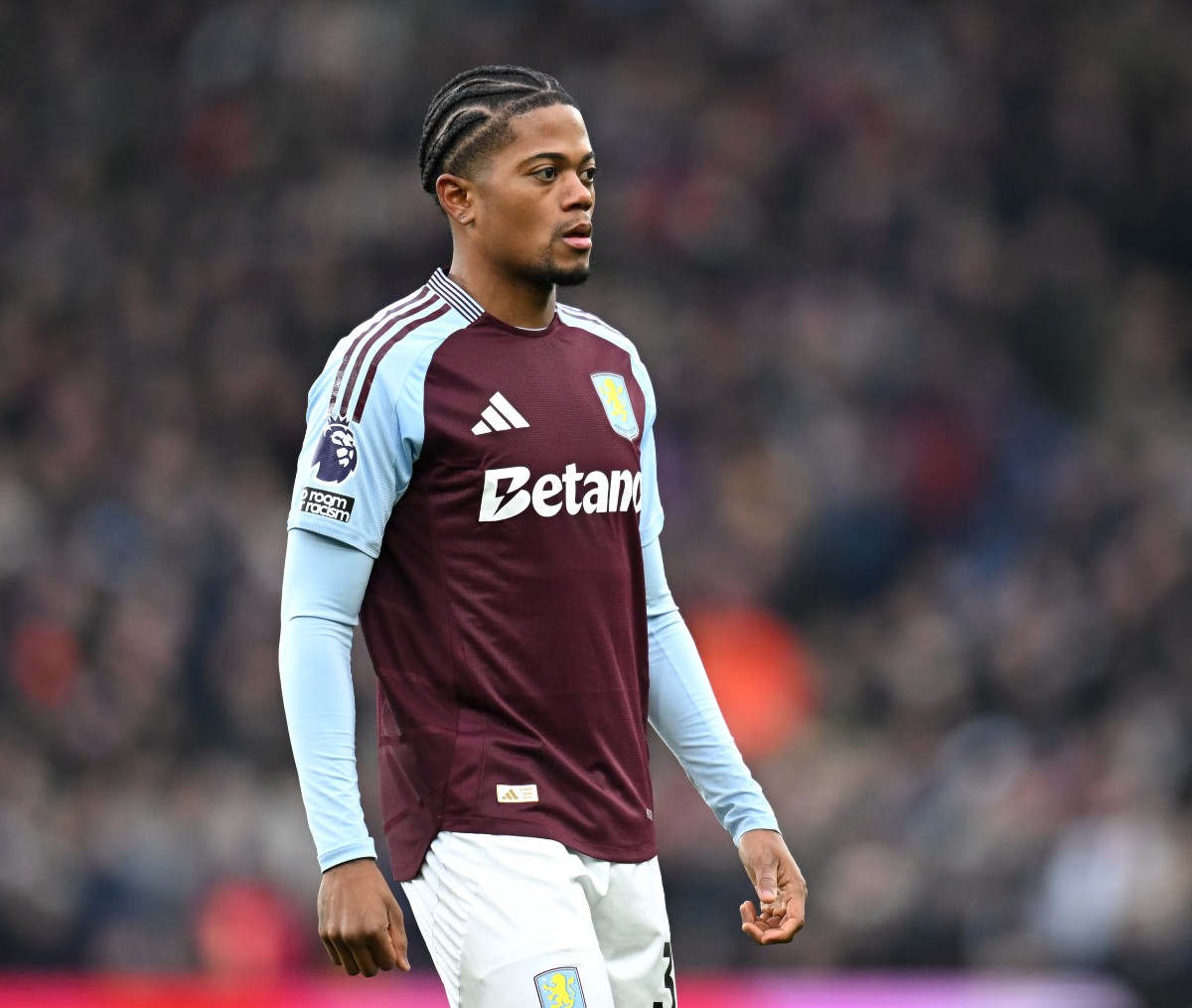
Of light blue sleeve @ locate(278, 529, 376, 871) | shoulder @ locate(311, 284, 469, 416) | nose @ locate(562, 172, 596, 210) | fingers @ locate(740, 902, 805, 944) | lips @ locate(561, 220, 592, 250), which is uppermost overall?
nose @ locate(562, 172, 596, 210)

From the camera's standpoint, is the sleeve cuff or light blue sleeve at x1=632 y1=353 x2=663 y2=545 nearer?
the sleeve cuff

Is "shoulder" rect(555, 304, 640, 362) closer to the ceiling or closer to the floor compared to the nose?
closer to the floor

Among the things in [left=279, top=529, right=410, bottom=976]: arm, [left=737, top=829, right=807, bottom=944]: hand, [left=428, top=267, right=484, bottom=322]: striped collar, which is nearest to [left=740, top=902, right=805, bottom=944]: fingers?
[left=737, top=829, right=807, bottom=944]: hand

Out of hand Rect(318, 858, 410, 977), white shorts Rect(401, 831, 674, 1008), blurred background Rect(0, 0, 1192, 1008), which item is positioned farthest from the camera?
blurred background Rect(0, 0, 1192, 1008)

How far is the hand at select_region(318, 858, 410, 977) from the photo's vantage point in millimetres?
3164

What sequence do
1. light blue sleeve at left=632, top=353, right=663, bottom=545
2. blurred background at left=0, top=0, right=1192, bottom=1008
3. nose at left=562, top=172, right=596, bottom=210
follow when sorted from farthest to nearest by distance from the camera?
1. blurred background at left=0, top=0, right=1192, bottom=1008
2. light blue sleeve at left=632, top=353, right=663, bottom=545
3. nose at left=562, top=172, right=596, bottom=210

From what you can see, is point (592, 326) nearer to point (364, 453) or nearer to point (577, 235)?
point (577, 235)

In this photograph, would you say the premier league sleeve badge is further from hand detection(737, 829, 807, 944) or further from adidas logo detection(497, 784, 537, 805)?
hand detection(737, 829, 807, 944)

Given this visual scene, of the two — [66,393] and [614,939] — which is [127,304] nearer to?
[66,393]

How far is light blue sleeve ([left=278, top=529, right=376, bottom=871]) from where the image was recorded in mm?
3291

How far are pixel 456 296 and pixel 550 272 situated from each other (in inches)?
7.0

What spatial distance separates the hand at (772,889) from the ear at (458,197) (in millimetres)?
1231

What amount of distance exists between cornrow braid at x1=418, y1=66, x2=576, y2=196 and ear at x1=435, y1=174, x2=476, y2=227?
0.05 feet

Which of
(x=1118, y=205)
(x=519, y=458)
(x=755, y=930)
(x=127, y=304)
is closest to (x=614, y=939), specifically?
(x=755, y=930)
